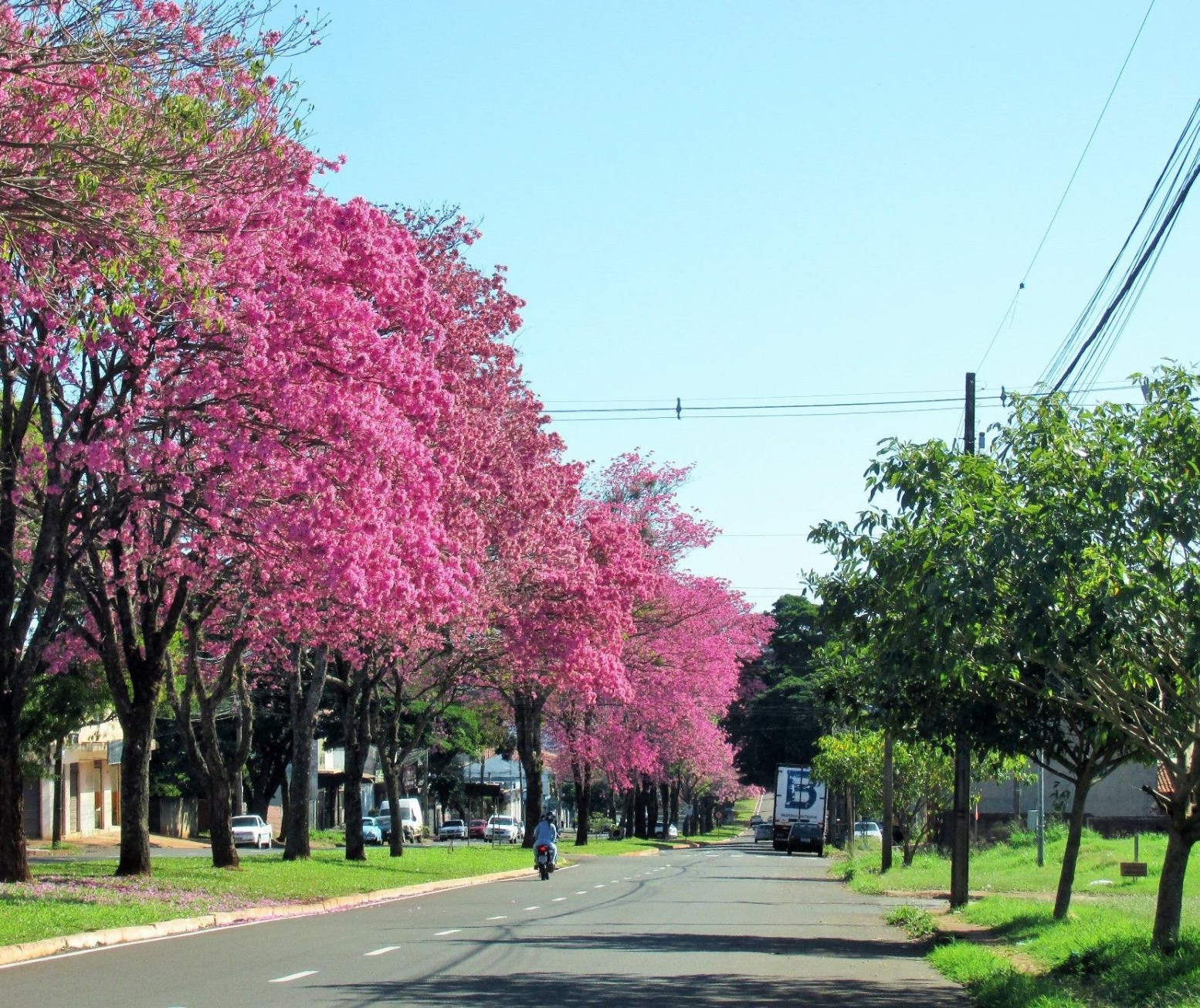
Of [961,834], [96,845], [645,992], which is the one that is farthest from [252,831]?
[645,992]

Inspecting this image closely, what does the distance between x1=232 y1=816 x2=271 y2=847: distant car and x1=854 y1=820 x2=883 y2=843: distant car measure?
26.5 metres

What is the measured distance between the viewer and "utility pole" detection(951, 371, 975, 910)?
25.1 meters

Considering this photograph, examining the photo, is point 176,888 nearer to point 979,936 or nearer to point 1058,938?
point 979,936

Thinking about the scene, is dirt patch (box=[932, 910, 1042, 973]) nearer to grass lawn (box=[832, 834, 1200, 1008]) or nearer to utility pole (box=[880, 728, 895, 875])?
grass lawn (box=[832, 834, 1200, 1008])

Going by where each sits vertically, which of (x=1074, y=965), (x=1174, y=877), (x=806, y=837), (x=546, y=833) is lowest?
(x=806, y=837)

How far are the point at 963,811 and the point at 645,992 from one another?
13.3 meters

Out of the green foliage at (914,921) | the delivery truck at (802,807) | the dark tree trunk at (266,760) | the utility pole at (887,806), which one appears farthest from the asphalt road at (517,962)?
the delivery truck at (802,807)

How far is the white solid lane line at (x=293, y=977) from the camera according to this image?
1369 cm

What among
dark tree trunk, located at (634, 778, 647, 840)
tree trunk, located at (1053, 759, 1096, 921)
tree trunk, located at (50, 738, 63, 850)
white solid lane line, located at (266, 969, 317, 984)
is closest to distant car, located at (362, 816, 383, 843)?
tree trunk, located at (50, 738, 63, 850)

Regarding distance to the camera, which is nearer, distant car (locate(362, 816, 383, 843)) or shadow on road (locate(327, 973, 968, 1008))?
shadow on road (locate(327, 973, 968, 1008))

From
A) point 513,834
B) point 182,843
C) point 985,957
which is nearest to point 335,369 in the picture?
point 985,957

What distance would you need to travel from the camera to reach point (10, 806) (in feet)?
74.3

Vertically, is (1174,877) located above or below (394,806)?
above

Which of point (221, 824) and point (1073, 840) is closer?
point (1073, 840)
